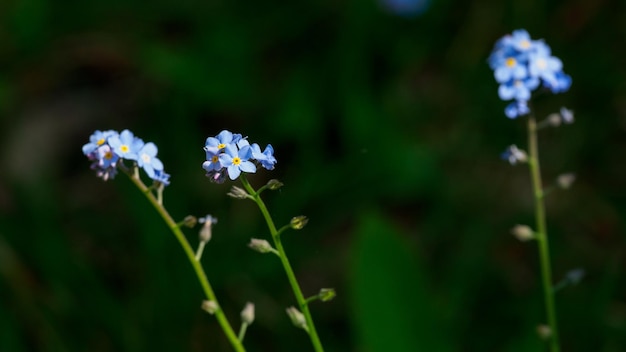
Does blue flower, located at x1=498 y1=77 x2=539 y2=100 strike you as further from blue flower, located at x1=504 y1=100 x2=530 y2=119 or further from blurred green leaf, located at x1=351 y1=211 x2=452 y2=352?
blurred green leaf, located at x1=351 y1=211 x2=452 y2=352


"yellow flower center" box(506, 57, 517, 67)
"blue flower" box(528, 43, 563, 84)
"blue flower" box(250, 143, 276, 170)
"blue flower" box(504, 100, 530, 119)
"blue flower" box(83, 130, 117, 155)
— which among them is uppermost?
"blue flower" box(83, 130, 117, 155)

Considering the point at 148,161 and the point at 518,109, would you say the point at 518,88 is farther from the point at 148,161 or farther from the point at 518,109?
the point at 148,161

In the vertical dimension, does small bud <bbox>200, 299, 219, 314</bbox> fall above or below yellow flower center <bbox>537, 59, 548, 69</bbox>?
below

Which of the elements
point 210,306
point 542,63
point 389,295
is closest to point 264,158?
point 210,306

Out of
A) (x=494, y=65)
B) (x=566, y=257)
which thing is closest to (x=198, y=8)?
(x=566, y=257)

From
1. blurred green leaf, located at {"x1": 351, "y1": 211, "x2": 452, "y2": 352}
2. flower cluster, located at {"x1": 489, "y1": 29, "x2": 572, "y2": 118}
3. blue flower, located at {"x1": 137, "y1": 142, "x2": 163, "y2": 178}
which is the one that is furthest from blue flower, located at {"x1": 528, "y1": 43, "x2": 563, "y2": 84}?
blurred green leaf, located at {"x1": 351, "y1": 211, "x2": 452, "y2": 352}

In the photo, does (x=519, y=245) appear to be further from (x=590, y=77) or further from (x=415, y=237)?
(x=590, y=77)

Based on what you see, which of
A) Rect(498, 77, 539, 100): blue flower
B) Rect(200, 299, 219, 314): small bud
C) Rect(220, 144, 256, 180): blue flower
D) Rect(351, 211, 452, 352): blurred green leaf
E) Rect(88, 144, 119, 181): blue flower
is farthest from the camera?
Rect(351, 211, 452, 352): blurred green leaf

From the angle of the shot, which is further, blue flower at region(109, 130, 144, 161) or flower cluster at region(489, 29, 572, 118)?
flower cluster at region(489, 29, 572, 118)
